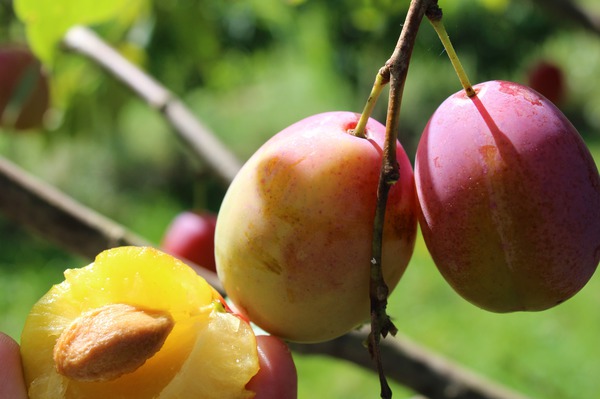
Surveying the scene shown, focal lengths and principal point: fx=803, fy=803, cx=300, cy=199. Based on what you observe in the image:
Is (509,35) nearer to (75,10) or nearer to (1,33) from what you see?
(1,33)

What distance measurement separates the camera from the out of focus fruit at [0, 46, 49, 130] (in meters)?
1.67

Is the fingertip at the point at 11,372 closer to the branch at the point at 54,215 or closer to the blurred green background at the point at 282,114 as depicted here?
the branch at the point at 54,215

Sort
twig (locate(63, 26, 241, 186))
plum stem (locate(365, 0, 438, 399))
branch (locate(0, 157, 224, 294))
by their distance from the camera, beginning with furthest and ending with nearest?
twig (locate(63, 26, 241, 186))
branch (locate(0, 157, 224, 294))
plum stem (locate(365, 0, 438, 399))

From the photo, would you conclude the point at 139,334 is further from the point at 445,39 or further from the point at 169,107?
the point at 169,107

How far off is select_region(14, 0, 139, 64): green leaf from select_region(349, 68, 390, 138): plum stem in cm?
57

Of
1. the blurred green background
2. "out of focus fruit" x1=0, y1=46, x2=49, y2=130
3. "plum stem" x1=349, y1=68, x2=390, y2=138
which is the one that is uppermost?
"plum stem" x1=349, y1=68, x2=390, y2=138

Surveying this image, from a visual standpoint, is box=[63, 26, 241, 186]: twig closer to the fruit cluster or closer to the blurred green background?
the blurred green background

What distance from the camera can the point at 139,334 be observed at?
592mm

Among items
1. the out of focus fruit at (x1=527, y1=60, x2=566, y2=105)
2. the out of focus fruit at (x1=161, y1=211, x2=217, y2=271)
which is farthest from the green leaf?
the out of focus fruit at (x1=527, y1=60, x2=566, y2=105)

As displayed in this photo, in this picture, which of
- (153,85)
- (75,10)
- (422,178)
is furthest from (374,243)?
(153,85)

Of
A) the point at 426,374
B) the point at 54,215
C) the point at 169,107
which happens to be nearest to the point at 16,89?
the point at 169,107

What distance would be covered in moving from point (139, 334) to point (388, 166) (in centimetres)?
22

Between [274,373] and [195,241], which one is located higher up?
[274,373]

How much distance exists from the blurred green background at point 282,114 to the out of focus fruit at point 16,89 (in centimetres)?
4
